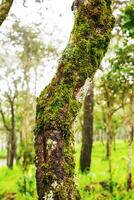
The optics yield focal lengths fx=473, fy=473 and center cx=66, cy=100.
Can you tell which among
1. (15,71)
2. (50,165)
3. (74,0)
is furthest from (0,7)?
(15,71)

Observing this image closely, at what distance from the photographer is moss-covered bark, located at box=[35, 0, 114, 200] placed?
12.5 feet

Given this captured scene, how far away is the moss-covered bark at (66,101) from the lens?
3.80m

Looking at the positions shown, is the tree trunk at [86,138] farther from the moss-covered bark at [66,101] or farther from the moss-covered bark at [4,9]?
the moss-covered bark at [66,101]

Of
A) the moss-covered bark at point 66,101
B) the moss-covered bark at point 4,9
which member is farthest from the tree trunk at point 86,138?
the moss-covered bark at point 66,101

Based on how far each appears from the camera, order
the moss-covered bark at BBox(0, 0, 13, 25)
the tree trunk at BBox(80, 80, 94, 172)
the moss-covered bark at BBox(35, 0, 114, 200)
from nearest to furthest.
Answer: the moss-covered bark at BBox(35, 0, 114, 200) < the moss-covered bark at BBox(0, 0, 13, 25) < the tree trunk at BBox(80, 80, 94, 172)

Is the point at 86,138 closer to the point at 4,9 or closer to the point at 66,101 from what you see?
the point at 4,9

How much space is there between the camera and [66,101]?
161 inches

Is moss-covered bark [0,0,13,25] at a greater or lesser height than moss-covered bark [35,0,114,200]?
greater

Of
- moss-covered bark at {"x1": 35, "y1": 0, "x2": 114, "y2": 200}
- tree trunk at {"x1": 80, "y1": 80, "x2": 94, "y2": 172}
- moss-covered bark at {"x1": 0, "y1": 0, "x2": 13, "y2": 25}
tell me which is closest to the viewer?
moss-covered bark at {"x1": 35, "y1": 0, "x2": 114, "y2": 200}


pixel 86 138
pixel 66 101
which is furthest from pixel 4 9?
pixel 86 138

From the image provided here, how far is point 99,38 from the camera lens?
4.44 metres

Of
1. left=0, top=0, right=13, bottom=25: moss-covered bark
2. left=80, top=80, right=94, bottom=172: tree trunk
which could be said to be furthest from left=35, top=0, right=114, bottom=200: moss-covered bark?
left=80, top=80, right=94, bottom=172: tree trunk

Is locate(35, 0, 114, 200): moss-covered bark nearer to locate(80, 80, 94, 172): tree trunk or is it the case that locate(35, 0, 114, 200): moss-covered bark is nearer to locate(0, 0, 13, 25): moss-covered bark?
locate(0, 0, 13, 25): moss-covered bark

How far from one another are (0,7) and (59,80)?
227 inches
